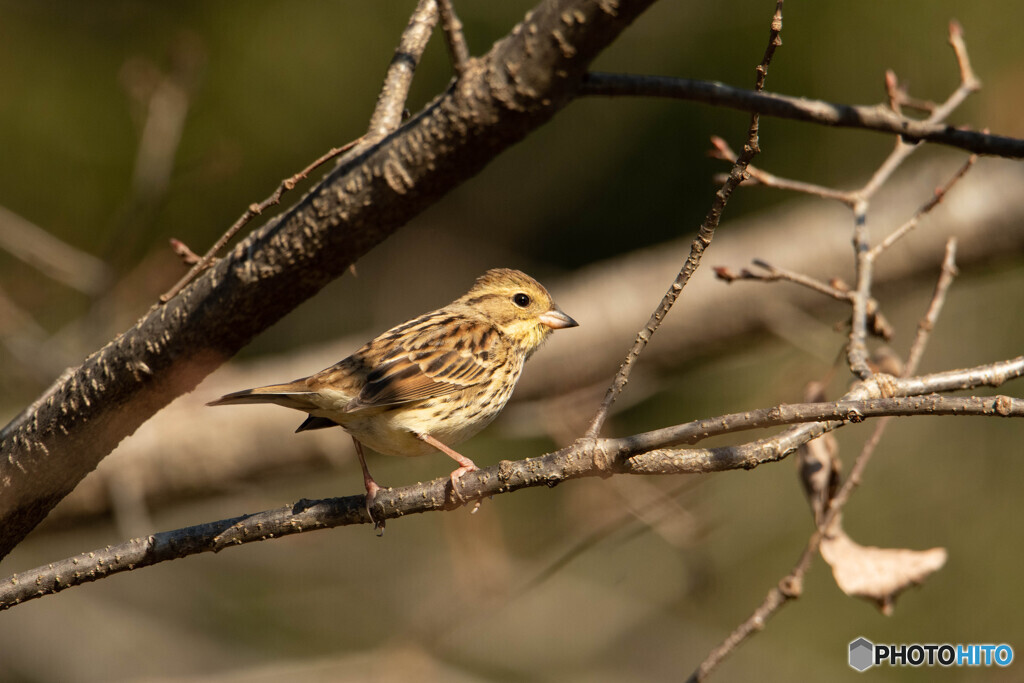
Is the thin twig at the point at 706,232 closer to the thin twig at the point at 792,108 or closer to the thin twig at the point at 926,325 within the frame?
the thin twig at the point at 792,108

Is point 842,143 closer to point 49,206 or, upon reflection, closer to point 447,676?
point 447,676

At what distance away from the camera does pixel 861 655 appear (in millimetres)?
4859

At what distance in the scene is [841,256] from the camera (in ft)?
22.8

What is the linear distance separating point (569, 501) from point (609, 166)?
5517 mm

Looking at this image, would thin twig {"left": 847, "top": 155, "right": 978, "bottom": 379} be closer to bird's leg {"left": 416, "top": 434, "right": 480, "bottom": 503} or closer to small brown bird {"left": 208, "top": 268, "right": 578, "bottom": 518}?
bird's leg {"left": 416, "top": 434, "right": 480, "bottom": 503}

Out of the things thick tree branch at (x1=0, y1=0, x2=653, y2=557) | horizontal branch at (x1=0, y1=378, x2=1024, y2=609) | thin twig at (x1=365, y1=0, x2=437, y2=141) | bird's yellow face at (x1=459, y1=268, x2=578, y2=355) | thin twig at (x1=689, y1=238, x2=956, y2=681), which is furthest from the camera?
bird's yellow face at (x1=459, y1=268, x2=578, y2=355)

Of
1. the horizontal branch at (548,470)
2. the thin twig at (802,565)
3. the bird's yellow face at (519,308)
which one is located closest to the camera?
the horizontal branch at (548,470)

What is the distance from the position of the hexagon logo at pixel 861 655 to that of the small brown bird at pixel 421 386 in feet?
6.68

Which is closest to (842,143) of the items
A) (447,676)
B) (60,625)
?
(447,676)

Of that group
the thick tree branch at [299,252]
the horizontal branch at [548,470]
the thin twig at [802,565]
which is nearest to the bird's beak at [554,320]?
the thin twig at [802,565]

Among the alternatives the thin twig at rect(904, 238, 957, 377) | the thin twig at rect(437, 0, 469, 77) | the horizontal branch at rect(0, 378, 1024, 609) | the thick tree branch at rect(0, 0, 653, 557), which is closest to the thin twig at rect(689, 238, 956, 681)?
the thin twig at rect(904, 238, 957, 377)

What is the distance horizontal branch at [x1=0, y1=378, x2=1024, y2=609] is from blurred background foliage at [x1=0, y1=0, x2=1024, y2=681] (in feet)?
7.52

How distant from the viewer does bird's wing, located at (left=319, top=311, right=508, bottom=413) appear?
3.99 m

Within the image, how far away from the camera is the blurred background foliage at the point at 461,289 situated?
634 cm
